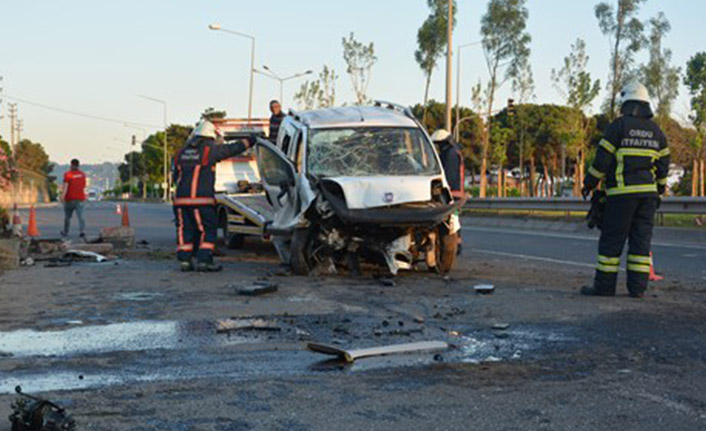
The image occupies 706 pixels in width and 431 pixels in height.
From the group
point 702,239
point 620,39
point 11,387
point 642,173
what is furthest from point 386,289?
point 620,39

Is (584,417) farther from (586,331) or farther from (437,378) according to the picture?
(586,331)

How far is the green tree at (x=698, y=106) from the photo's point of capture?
40.8m

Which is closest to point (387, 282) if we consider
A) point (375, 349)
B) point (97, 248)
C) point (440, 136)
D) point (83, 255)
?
point (440, 136)

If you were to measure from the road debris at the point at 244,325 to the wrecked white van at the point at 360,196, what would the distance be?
3.07 meters

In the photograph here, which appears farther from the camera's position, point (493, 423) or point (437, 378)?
point (437, 378)

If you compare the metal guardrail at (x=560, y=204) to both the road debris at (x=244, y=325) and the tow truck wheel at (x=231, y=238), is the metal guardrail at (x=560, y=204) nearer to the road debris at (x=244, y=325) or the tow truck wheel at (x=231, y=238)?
the tow truck wheel at (x=231, y=238)

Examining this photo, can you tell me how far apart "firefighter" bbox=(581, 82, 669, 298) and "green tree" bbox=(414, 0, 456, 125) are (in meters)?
41.2

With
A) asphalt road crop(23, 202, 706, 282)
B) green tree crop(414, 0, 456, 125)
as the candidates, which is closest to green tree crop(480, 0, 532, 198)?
green tree crop(414, 0, 456, 125)

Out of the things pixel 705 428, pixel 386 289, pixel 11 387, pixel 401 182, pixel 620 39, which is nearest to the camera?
pixel 705 428

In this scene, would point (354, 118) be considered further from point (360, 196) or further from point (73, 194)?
point (73, 194)

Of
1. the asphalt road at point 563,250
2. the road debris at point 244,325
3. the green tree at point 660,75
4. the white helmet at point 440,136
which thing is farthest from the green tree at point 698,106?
the road debris at point 244,325

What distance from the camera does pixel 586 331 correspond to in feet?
20.9

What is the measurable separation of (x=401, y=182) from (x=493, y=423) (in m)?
6.42

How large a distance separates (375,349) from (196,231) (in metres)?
6.58
